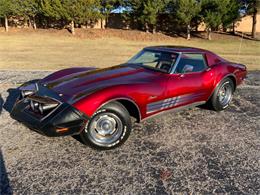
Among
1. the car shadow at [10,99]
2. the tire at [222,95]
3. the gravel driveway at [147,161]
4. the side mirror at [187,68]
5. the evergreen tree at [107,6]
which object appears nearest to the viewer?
the gravel driveway at [147,161]

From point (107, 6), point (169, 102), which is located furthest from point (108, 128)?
point (107, 6)

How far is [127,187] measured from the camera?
2.76 m

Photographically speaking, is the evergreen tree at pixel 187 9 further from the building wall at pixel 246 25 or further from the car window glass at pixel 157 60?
the car window glass at pixel 157 60

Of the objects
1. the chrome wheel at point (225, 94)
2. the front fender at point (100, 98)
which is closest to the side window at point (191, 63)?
the chrome wheel at point (225, 94)

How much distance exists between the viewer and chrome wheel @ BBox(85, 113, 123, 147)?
3.47m

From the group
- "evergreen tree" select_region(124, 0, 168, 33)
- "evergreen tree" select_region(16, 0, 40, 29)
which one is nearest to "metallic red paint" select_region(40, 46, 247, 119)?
"evergreen tree" select_region(124, 0, 168, 33)

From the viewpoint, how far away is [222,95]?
5164 millimetres

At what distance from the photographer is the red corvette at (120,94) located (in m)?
3.26

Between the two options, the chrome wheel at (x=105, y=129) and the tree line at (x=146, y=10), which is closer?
the chrome wheel at (x=105, y=129)

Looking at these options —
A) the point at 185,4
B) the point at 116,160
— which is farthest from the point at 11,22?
the point at 116,160

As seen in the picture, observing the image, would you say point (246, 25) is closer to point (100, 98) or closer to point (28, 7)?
point (28, 7)

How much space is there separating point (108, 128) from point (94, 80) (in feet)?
2.62

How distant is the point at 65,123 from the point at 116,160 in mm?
824

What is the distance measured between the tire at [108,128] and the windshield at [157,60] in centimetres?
123
